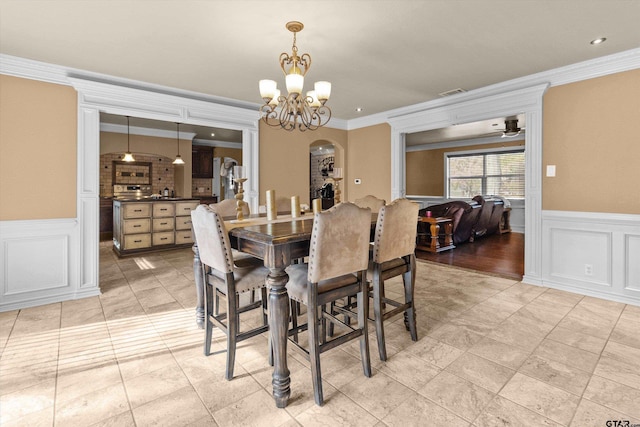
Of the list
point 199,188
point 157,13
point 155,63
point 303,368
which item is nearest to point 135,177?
point 199,188

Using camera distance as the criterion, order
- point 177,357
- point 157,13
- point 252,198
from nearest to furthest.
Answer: point 177,357 < point 157,13 < point 252,198

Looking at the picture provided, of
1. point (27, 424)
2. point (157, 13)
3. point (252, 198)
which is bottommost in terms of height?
point (27, 424)

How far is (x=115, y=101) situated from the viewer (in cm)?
363

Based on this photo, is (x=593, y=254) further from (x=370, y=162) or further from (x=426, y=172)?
(x=426, y=172)

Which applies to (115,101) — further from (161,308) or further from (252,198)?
(161,308)

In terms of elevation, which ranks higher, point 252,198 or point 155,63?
point 155,63

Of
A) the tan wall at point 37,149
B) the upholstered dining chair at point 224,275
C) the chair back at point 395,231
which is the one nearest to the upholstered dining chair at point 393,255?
the chair back at point 395,231

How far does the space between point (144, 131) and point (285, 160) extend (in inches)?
165

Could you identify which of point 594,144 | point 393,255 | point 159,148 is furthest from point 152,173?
point 594,144

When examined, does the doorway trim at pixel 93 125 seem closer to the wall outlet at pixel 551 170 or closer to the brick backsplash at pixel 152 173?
the wall outlet at pixel 551 170

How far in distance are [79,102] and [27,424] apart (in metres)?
3.07

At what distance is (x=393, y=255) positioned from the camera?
2.23m

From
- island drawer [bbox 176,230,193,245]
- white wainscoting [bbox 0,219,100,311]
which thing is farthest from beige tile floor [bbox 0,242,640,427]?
island drawer [bbox 176,230,193,245]

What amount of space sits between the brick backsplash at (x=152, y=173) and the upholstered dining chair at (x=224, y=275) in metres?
6.84
